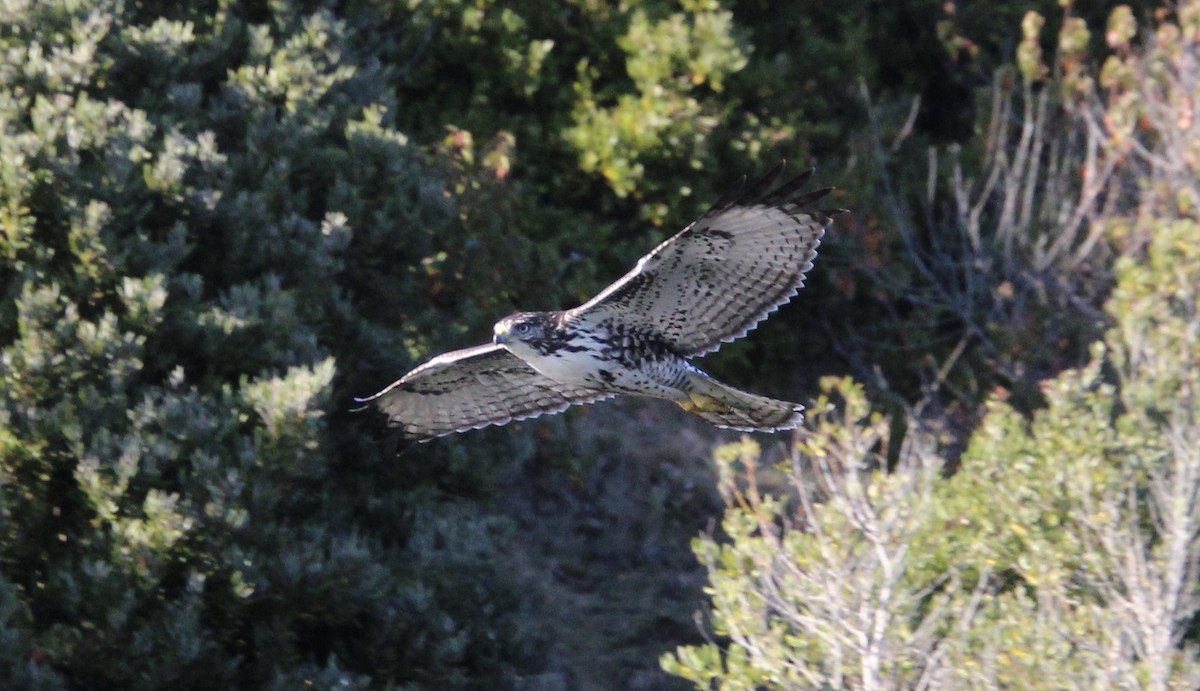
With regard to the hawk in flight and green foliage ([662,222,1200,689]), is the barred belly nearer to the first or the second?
the hawk in flight

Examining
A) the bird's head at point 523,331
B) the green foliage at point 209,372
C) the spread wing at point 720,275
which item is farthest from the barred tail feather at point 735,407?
the green foliage at point 209,372

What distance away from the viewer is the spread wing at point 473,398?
24.6 ft

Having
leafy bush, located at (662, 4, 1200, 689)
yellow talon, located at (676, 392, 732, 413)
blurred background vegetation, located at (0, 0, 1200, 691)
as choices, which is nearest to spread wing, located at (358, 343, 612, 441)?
blurred background vegetation, located at (0, 0, 1200, 691)

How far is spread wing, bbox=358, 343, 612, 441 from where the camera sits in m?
7.49

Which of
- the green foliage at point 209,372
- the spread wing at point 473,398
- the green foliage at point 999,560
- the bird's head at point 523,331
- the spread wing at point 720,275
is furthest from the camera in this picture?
the spread wing at point 473,398

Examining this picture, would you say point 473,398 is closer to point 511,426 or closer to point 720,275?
point 511,426

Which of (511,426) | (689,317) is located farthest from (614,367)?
(511,426)

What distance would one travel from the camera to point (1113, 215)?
39.6 feet

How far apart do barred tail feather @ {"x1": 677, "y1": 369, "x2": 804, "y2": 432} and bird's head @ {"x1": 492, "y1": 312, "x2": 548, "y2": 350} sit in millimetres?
658

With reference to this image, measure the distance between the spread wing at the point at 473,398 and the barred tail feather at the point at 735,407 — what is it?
67cm

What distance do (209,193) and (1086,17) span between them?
8.66 meters

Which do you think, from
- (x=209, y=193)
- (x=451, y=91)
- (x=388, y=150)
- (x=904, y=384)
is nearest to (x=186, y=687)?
(x=209, y=193)

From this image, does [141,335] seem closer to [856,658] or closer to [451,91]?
[856,658]

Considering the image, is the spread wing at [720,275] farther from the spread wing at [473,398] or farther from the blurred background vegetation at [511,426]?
the spread wing at [473,398]
